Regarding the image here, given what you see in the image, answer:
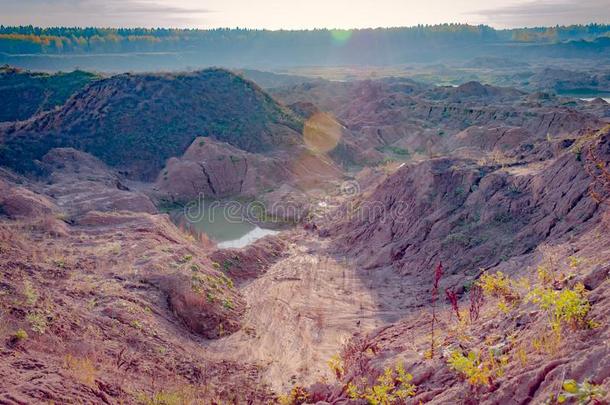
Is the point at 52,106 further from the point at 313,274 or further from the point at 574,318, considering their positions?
the point at 574,318

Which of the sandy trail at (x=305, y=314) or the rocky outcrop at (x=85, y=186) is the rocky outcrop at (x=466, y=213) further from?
the rocky outcrop at (x=85, y=186)

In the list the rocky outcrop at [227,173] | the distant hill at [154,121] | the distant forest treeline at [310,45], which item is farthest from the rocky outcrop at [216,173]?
the distant forest treeline at [310,45]

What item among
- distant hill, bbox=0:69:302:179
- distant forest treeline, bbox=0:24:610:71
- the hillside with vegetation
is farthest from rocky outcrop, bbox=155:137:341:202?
distant forest treeline, bbox=0:24:610:71

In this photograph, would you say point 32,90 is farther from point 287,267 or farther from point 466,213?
point 466,213

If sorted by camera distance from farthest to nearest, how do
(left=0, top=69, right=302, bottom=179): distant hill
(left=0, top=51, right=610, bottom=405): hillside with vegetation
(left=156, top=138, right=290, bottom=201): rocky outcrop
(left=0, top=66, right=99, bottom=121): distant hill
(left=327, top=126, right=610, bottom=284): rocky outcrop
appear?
(left=0, top=66, right=99, bottom=121): distant hill < (left=0, top=69, right=302, bottom=179): distant hill < (left=156, top=138, right=290, bottom=201): rocky outcrop < (left=327, top=126, right=610, bottom=284): rocky outcrop < (left=0, top=51, right=610, bottom=405): hillside with vegetation

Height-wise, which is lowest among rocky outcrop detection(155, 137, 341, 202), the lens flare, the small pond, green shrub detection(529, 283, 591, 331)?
the small pond

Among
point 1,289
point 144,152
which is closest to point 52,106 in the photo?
point 144,152

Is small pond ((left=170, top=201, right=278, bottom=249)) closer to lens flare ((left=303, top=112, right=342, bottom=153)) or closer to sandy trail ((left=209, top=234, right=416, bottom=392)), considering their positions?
sandy trail ((left=209, top=234, right=416, bottom=392))

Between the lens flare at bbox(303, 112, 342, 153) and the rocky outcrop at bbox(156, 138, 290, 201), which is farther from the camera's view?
the lens flare at bbox(303, 112, 342, 153)
